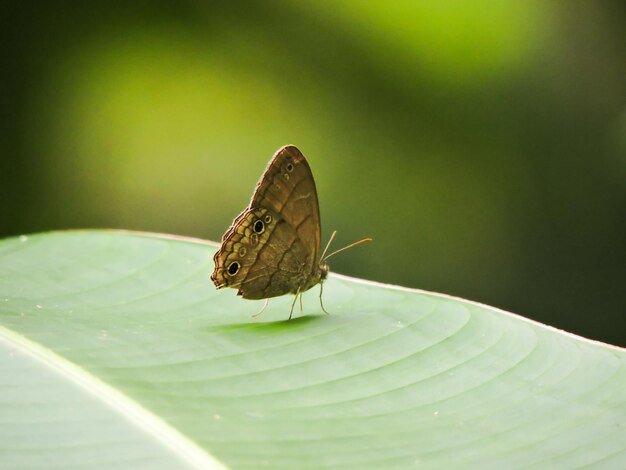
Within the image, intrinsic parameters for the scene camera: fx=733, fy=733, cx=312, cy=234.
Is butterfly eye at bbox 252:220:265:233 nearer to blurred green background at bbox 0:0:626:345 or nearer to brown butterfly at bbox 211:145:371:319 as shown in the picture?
brown butterfly at bbox 211:145:371:319

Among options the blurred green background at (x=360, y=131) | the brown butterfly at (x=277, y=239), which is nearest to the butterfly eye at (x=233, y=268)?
the brown butterfly at (x=277, y=239)

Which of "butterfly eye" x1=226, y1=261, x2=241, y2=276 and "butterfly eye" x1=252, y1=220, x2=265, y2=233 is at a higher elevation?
"butterfly eye" x1=252, y1=220, x2=265, y2=233

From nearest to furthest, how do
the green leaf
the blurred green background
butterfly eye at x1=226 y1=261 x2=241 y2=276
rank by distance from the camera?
the green leaf, butterfly eye at x1=226 y1=261 x2=241 y2=276, the blurred green background

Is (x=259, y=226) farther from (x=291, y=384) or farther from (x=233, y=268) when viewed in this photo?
(x=291, y=384)

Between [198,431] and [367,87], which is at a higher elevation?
[367,87]

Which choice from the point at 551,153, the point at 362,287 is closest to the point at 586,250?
the point at 551,153

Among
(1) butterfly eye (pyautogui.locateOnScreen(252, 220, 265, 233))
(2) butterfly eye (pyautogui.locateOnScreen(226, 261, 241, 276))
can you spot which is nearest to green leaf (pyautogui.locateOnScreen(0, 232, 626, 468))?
(2) butterfly eye (pyautogui.locateOnScreen(226, 261, 241, 276))

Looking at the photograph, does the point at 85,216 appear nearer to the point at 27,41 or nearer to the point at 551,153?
the point at 27,41
